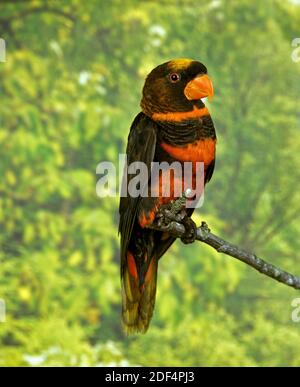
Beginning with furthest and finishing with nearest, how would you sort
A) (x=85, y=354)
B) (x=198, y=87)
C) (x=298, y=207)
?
(x=298, y=207)
(x=85, y=354)
(x=198, y=87)

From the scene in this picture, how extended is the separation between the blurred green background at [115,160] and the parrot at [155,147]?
2906 mm

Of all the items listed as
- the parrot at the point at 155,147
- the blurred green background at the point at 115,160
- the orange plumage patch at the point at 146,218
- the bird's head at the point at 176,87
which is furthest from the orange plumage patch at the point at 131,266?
the blurred green background at the point at 115,160

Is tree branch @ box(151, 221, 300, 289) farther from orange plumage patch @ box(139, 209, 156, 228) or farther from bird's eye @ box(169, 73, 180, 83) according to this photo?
bird's eye @ box(169, 73, 180, 83)

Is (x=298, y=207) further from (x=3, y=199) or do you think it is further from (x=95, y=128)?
(x=3, y=199)

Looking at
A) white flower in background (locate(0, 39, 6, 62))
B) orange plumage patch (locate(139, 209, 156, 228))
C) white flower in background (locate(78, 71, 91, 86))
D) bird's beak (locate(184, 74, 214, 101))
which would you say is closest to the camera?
bird's beak (locate(184, 74, 214, 101))

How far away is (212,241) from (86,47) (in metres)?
3.64

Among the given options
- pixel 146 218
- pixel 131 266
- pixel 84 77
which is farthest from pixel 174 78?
pixel 84 77

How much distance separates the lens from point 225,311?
457cm

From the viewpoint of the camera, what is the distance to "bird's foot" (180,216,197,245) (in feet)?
4.18

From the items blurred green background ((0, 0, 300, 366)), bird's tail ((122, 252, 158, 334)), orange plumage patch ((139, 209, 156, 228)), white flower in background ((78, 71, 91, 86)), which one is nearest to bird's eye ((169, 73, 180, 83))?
orange plumage patch ((139, 209, 156, 228))

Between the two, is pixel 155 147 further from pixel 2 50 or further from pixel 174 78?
pixel 2 50

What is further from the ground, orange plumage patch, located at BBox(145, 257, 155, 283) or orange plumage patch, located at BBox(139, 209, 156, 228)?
orange plumage patch, located at BBox(139, 209, 156, 228)

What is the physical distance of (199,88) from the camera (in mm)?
1237

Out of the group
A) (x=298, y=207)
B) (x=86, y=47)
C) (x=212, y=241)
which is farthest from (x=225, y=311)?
(x=212, y=241)
